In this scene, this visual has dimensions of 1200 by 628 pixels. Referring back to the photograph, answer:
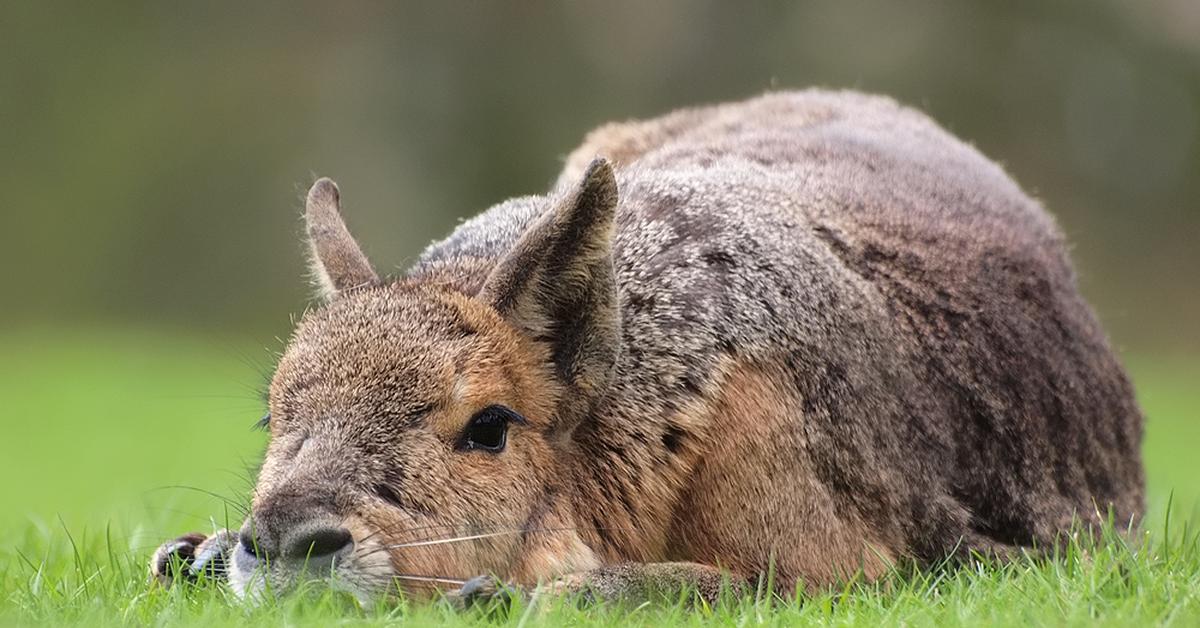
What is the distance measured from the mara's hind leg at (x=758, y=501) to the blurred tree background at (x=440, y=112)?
20.3 metres

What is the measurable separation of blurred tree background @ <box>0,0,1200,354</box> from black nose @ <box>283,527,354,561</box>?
20.9 metres

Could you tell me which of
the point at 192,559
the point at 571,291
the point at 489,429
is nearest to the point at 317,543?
the point at 489,429

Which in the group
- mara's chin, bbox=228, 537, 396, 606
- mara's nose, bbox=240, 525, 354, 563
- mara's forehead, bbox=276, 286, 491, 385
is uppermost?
mara's forehead, bbox=276, 286, 491, 385

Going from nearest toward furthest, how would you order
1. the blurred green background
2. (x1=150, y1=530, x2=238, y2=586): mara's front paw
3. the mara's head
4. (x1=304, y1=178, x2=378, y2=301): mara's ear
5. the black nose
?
1. the black nose
2. the mara's head
3. (x1=150, y1=530, x2=238, y2=586): mara's front paw
4. (x1=304, y1=178, x2=378, y2=301): mara's ear
5. the blurred green background

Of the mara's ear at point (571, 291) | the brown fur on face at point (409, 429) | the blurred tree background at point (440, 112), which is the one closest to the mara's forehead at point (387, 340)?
the brown fur on face at point (409, 429)

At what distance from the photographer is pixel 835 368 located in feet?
19.8

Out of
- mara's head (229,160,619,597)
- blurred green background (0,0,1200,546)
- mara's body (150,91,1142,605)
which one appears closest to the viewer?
mara's head (229,160,619,597)

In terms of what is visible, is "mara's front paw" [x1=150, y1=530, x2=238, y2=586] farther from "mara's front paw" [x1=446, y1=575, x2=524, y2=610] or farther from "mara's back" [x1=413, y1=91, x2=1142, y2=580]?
"mara's back" [x1=413, y1=91, x2=1142, y2=580]

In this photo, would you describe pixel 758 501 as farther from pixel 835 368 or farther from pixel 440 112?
pixel 440 112

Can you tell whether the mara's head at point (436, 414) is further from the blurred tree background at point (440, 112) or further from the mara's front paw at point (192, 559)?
the blurred tree background at point (440, 112)

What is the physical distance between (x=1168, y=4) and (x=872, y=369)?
22891mm

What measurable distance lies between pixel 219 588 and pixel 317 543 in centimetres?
89

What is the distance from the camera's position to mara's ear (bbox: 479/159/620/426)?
5.54 m

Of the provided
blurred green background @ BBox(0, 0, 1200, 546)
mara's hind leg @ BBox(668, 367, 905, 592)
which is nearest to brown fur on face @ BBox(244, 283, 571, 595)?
mara's hind leg @ BBox(668, 367, 905, 592)
